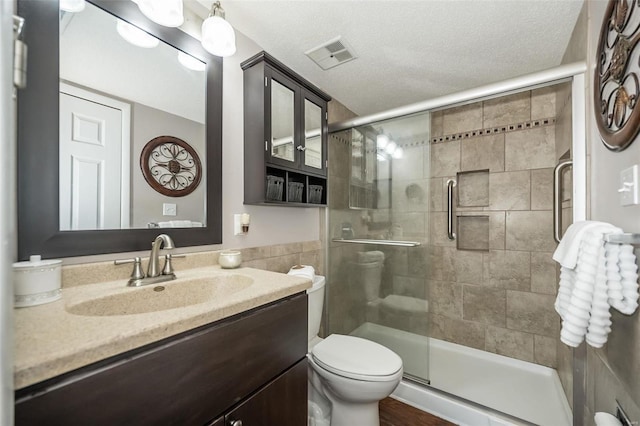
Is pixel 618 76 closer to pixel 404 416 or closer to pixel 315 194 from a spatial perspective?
pixel 315 194

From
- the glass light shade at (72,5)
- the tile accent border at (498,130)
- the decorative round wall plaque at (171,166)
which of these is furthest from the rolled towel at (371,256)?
the glass light shade at (72,5)

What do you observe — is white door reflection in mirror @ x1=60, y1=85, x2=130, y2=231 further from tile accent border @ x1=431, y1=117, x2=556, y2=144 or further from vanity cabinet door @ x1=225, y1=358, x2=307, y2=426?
tile accent border @ x1=431, y1=117, x2=556, y2=144

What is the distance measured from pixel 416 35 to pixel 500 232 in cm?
167

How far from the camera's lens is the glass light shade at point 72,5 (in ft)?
2.92

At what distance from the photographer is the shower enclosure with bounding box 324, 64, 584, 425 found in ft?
6.09

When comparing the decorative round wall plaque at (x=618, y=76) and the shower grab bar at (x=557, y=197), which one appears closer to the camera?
the decorative round wall plaque at (x=618, y=76)

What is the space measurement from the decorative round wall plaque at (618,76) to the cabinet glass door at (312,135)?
4.55 ft

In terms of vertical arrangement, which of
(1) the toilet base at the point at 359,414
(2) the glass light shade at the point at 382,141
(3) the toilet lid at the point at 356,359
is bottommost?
(1) the toilet base at the point at 359,414

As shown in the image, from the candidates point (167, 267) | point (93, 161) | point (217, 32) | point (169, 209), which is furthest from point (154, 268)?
point (217, 32)

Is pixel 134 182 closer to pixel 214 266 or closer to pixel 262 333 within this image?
pixel 214 266

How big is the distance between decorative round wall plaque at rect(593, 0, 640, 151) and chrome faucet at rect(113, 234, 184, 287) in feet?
5.24

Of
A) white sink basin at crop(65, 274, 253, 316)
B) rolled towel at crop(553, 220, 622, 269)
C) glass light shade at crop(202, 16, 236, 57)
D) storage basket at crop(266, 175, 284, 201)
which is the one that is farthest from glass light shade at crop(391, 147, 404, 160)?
white sink basin at crop(65, 274, 253, 316)

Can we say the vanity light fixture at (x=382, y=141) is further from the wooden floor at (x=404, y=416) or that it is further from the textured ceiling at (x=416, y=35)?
the wooden floor at (x=404, y=416)

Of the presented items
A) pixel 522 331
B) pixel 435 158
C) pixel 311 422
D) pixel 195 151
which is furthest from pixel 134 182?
pixel 522 331
